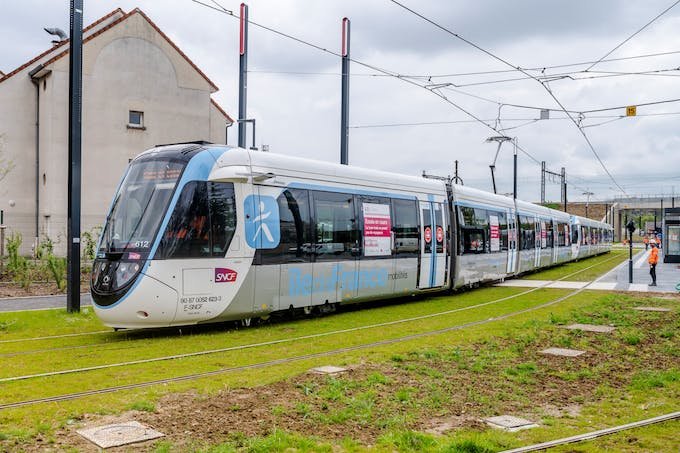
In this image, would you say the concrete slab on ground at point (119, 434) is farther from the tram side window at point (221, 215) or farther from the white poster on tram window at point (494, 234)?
the white poster on tram window at point (494, 234)

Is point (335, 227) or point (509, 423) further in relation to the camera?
point (335, 227)

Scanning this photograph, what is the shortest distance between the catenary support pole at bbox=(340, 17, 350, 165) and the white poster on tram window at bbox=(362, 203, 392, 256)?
24.7 ft

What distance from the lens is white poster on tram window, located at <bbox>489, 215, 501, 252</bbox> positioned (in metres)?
24.5

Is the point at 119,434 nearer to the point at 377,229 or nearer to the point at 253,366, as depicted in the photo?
the point at 253,366

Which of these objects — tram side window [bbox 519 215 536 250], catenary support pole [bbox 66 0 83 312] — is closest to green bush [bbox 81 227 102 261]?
catenary support pole [bbox 66 0 83 312]

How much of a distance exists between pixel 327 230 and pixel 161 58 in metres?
25.7

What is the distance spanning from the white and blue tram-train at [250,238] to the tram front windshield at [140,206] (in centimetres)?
2

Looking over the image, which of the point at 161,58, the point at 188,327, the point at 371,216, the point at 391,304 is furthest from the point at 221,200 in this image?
the point at 161,58

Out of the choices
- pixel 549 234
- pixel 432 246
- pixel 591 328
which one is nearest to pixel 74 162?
pixel 432 246

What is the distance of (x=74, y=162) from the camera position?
14.6 metres

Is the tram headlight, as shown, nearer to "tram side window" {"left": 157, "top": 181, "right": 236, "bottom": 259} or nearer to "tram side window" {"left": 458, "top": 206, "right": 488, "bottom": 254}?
"tram side window" {"left": 157, "top": 181, "right": 236, "bottom": 259}

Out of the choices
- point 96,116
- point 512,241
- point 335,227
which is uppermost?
point 96,116

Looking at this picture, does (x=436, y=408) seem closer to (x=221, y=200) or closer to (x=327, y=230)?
(x=221, y=200)

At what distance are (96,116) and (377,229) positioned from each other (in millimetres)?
22780
